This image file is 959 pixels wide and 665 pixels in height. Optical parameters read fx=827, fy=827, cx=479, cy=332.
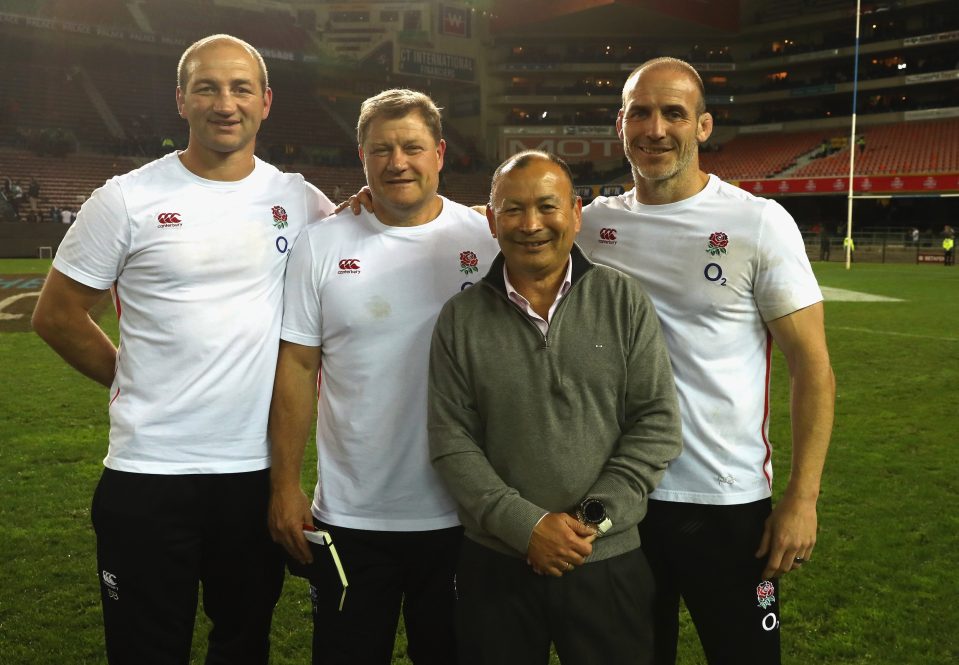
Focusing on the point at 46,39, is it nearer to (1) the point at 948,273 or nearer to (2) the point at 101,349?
(1) the point at 948,273

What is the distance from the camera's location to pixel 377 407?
261cm

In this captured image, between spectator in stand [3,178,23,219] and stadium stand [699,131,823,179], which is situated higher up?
stadium stand [699,131,823,179]

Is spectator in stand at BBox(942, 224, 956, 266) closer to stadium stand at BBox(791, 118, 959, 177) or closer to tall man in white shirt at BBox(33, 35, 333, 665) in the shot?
stadium stand at BBox(791, 118, 959, 177)

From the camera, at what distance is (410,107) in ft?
8.37

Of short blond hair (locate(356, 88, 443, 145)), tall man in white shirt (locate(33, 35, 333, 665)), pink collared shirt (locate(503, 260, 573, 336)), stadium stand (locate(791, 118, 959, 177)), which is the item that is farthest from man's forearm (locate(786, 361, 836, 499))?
stadium stand (locate(791, 118, 959, 177))

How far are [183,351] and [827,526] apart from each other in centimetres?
410

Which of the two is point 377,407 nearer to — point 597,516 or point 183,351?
point 183,351

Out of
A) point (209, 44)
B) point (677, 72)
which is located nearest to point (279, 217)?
point (209, 44)

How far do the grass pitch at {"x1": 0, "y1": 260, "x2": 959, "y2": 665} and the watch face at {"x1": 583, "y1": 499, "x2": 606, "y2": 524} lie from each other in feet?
5.86

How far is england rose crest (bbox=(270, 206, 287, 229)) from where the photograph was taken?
2.84m

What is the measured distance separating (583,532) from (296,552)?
Answer: 3.39 feet

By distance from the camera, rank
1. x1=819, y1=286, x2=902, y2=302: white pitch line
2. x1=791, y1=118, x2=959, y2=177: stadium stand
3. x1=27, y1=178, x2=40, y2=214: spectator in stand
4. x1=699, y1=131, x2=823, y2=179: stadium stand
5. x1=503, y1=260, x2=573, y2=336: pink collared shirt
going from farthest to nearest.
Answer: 1. x1=699, y1=131, x2=823, y2=179: stadium stand
2. x1=791, y1=118, x2=959, y2=177: stadium stand
3. x1=27, y1=178, x2=40, y2=214: spectator in stand
4. x1=819, y1=286, x2=902, y2=302: white pitch line
5. x1=503, y1=260, x2=573, y2=336: pink collared shirt

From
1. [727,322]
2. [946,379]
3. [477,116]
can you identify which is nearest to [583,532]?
[727,322]

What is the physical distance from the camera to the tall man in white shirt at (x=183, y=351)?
2.65 metres
